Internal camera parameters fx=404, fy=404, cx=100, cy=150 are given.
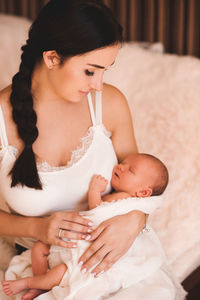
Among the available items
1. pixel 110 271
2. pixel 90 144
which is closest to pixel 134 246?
pixel 110 271

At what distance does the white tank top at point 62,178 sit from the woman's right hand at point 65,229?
10cm

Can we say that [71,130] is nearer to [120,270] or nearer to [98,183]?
[98,183]

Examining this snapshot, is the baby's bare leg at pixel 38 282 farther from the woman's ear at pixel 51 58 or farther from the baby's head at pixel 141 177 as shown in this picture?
the woman's ear at pixel 51 58

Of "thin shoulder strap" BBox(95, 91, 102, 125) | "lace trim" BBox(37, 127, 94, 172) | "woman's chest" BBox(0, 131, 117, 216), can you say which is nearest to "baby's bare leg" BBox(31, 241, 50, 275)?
"woman's chest" BBox(0, 131, 117, 216)

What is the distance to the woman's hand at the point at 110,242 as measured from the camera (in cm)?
126

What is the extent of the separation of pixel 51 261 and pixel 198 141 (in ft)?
2.93

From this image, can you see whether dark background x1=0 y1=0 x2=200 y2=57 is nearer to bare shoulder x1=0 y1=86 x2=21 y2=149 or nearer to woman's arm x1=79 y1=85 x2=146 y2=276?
woman's arm x1=79 y1=85 x2=146 y2=276

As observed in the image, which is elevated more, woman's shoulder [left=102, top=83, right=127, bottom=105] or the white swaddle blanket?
woman's shoulder [left=102, top=83, right=127, bottom=105]

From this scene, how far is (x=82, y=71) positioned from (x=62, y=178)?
14.9 inches

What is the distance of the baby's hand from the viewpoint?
1.42 meters

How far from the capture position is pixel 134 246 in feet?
4.50

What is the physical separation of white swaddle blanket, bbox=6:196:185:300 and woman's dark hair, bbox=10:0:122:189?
0.25 m

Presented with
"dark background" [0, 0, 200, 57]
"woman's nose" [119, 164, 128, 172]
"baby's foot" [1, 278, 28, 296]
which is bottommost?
"baby's foot" [1, 278, 28, 296]

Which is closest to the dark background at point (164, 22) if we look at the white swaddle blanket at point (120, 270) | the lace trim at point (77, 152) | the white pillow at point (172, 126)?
the white pillow at point (172, 126)
